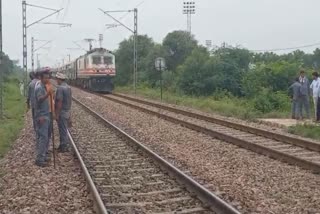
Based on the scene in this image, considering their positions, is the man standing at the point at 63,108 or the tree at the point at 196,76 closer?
the man standing at the point at 63,108

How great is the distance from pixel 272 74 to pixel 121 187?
24458 mm

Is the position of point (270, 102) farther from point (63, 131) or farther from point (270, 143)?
point (63, 131)

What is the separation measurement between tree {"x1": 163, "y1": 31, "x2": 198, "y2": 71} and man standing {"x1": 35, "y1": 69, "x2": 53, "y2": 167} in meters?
42.1

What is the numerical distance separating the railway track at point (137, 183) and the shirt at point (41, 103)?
138cm

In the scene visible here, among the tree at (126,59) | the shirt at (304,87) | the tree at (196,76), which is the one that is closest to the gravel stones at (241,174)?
the shirt at (304,87)

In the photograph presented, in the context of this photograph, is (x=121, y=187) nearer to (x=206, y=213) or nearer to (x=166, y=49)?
(x=206, y=213)

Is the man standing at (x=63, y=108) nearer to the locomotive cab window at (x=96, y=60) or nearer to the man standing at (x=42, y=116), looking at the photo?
the man standing at (x=42, y=116)

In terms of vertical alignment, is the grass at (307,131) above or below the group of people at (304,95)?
Result: below

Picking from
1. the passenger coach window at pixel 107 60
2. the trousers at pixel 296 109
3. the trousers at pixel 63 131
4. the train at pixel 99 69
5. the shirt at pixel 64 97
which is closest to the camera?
the shirt at pixel 64 97

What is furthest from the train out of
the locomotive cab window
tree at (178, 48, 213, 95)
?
tree at (178, 48, 213, 95)

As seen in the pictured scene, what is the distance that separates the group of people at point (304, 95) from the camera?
707 inches

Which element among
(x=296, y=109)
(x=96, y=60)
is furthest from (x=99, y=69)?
(x=296, y=109)

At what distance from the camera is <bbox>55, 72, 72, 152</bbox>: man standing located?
12.4 m

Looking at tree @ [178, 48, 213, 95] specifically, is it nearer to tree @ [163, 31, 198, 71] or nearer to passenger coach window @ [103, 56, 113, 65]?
passenger coach window @ [103, 56, 113, 65]
